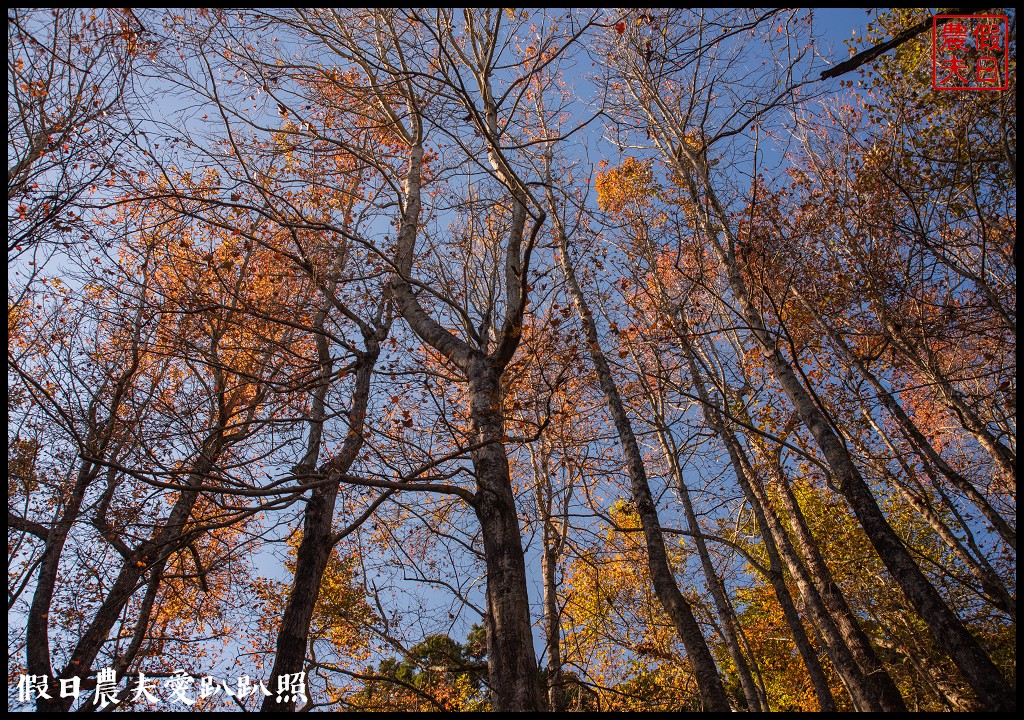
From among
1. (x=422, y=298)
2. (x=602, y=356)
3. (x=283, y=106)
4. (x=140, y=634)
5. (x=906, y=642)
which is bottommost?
(x=906, y=642)

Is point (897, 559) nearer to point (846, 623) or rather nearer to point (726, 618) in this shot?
point (846, 623)

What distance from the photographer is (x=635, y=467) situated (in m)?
6.19

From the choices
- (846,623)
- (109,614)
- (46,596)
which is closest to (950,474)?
(846,623)

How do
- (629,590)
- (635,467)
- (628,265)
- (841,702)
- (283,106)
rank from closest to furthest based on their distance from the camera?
(283,106)
(635,467)
(628,265)
(629,590)
(841,702)

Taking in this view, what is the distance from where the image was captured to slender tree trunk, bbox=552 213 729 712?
4613 mm

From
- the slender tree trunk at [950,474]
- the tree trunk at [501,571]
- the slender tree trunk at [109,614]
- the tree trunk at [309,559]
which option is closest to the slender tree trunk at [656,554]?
the tree trunk at [501,571]

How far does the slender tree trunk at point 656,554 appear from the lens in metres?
4.61

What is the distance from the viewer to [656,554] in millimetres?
5492

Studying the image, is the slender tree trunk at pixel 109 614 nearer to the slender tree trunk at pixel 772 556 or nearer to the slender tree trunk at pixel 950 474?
the slender tree trunk at pixel 772 556

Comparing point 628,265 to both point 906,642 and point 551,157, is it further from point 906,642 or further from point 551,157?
point 906,642

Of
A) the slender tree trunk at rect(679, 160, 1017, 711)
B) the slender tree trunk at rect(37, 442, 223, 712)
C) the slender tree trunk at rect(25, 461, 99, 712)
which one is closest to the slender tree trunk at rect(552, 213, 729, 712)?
the slender tree trunk at rect(679, 160, 1017, 711)

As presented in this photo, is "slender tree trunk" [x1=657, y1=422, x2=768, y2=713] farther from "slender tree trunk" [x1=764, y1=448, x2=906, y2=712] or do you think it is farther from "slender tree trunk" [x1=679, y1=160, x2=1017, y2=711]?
"slender tree trunk" [x1=679, y1=160, x2=1017, y2=711]

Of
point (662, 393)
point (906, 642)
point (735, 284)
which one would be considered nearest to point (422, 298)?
point (735, 284)

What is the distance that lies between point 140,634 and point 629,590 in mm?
9132
